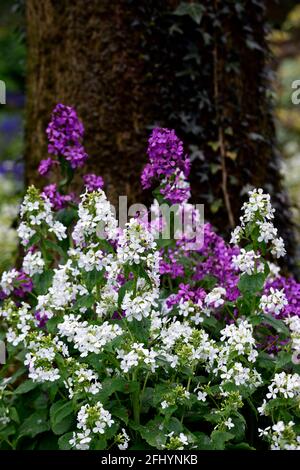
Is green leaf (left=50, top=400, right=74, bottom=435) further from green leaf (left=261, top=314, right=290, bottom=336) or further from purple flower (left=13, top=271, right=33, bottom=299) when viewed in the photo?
green leaf (left=261, top=314, right=290, bottom=336)

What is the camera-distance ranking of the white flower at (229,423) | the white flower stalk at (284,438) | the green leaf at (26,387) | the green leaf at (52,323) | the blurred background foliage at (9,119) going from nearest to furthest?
the white flower stalk at (284,438)
the white flower at (229,423)
the green leaf at (52,323)
the green leaf at (26,387)
the blurred background foliage at (9,119)

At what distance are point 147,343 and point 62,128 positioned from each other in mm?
1043

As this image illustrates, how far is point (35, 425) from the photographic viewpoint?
271 cm

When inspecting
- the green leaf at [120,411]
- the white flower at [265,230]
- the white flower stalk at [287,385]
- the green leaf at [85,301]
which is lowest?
the green leaf at [120,411]

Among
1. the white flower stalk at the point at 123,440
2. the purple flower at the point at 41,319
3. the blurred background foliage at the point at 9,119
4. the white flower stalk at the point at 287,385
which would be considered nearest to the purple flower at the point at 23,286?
the purple flower at the point at 41,319

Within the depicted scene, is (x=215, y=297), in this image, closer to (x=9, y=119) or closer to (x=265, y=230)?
(x=265, y=230)

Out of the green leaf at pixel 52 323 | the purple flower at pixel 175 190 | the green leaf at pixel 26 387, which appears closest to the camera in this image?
the green leaf at pixel 52 323

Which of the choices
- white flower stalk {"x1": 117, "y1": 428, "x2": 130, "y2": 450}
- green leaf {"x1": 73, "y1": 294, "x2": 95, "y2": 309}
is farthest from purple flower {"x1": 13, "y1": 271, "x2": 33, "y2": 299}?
white flower stalk {"x1": 117, "y1": 428, "x2": 130, "y2": 450}

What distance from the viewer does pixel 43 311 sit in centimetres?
259

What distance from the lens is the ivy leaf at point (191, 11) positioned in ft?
12.1

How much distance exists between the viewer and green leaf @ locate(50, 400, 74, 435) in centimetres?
245

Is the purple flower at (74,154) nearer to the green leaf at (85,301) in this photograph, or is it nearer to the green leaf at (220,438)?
the green leaf at (85,301)

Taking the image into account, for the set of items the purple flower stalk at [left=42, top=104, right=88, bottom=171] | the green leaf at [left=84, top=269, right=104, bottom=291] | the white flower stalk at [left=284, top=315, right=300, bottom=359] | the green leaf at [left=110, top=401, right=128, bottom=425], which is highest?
the purple flower stalk at [left=42, top=104, right=88, bottom=171]
